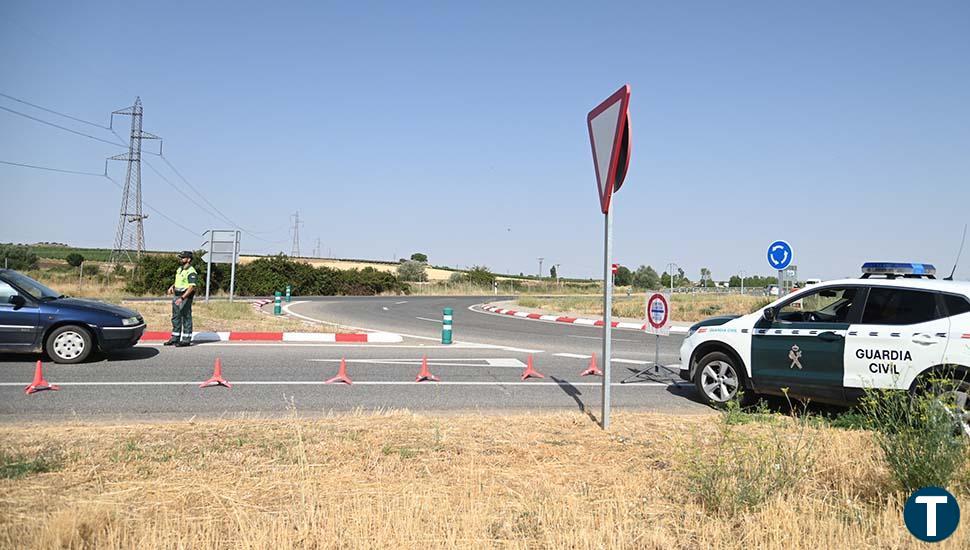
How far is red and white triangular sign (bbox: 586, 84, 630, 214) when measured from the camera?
19.6 feet

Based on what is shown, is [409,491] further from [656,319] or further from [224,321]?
[224,321]

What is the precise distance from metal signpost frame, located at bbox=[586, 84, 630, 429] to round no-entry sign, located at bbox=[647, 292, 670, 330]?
4.33 meters

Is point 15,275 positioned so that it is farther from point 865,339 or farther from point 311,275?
point 311,275

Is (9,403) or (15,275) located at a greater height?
(15,275)

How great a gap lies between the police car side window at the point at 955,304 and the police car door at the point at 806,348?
0.83 m

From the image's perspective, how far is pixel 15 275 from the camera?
1150 cm

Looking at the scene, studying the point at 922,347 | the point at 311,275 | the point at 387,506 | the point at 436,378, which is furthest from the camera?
the point at 311,275

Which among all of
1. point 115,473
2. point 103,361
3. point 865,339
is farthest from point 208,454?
point 103,361

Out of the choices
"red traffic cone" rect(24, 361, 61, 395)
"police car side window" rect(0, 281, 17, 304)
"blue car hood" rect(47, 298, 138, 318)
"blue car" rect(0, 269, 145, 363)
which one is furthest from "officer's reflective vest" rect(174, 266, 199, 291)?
"red traffic cone" rect(24, 361, 61, 395)

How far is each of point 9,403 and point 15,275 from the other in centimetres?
456

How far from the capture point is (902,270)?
7715 mm

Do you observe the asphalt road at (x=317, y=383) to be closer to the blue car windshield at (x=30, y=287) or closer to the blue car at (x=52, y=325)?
the blue car at (x=52, y=325)

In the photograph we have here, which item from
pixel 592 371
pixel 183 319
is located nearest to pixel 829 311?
pixel 592 371

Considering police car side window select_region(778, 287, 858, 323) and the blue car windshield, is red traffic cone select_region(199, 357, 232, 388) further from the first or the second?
police car side window select_region(778, 287, 858, 323)
